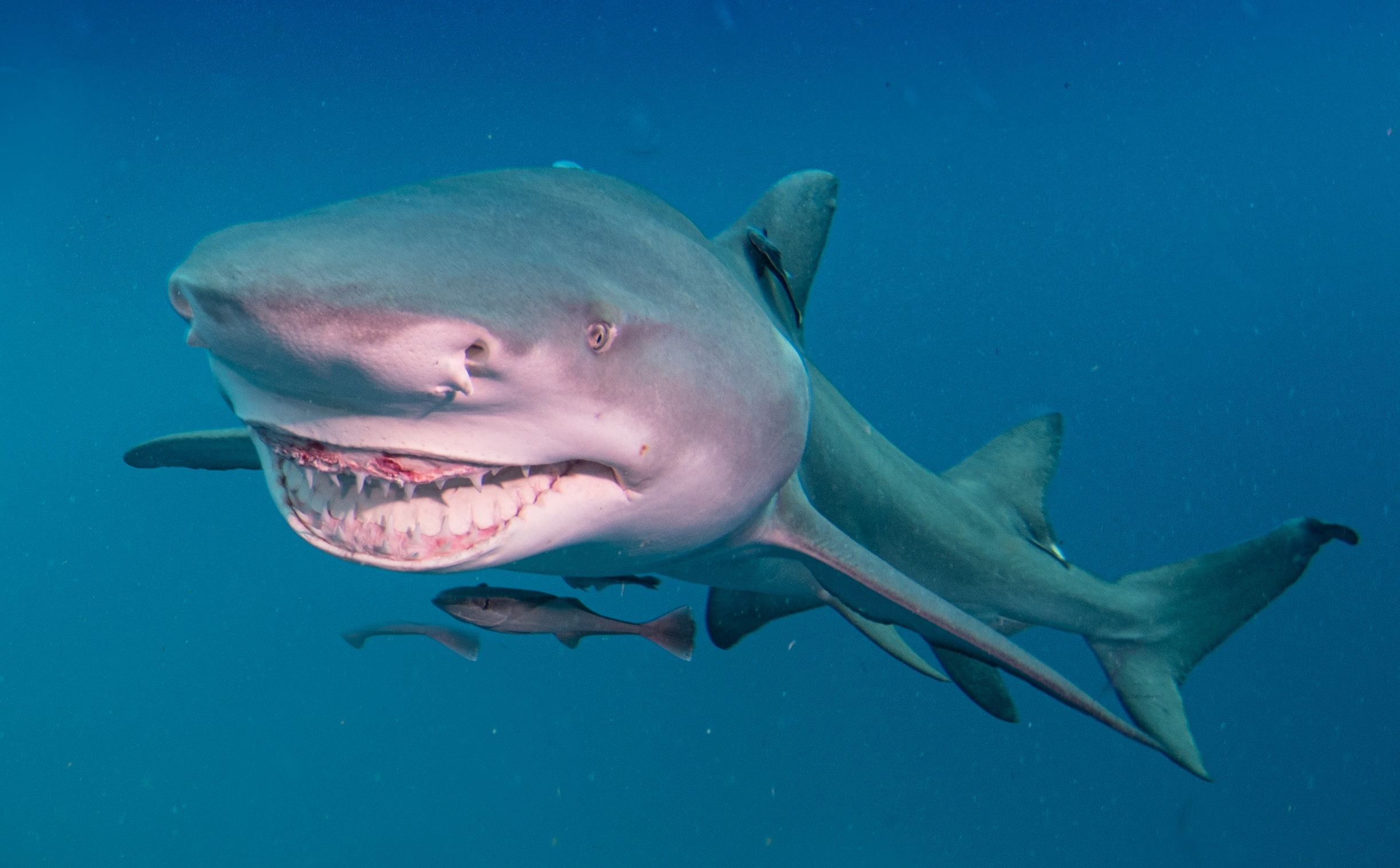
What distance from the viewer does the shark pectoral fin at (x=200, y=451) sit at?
9.34 feet

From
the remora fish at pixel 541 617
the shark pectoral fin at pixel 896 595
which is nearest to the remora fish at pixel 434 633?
the remora fish at pixel 541 617

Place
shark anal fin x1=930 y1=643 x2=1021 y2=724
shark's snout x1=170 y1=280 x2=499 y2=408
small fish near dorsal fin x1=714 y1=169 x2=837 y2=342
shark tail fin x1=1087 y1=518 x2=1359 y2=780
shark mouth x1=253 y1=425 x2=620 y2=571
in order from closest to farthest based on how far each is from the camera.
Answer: shark's snout x1=170 y1=280 x2=499 y2=408, shark mouth x1=253 y1=425 x2=620 y2=571, small fish near dorsal fin x1=714 y1=169 x2=837 y2=342, shark anal fin x1=930 y1=643 x2=1021 y2=724, shark tail fin x1=1087 y1=518 x2=1359 y2=780

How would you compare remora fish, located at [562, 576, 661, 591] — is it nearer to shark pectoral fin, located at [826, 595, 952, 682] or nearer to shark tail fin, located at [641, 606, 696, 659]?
shark tail fin, located at [641, 606, 696, 659]

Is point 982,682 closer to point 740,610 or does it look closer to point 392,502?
point 740,610

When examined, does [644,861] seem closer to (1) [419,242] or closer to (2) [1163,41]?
(1) [419,242]

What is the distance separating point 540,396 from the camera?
4.40ft

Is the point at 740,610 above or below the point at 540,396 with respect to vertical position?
below

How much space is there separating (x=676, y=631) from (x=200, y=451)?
6.98 feet

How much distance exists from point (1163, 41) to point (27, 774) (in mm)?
34873

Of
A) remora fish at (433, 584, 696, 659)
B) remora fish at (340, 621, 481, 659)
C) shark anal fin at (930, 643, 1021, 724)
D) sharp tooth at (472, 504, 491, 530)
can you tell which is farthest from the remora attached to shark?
→ shark anal fin at (930, 643, 1021, 724)

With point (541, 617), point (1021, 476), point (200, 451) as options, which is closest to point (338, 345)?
point (541, 617)

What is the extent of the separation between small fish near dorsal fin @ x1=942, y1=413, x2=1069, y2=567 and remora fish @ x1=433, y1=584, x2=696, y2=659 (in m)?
2.16

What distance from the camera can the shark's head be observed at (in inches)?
42.6

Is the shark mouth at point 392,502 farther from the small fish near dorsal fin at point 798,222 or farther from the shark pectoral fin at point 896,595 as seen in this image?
the small fish near dorsal fin at point 798,222
